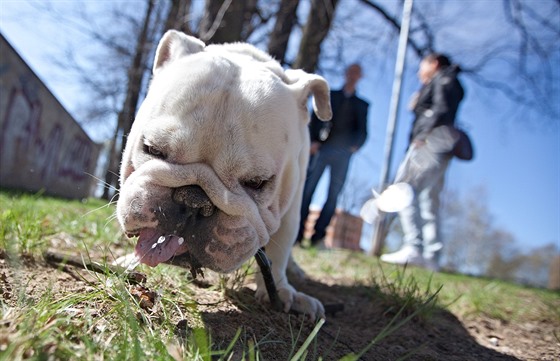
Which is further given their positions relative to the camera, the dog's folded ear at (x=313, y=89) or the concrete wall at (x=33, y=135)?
the concrete wall at (x=33, y=135)

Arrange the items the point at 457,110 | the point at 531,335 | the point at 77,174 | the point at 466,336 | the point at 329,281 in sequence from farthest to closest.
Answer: the point at 77,174
the point at 457,110
the point at 329,281
the point at 531,335
the point at 466,336

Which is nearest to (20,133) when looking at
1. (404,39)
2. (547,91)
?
(404,39)

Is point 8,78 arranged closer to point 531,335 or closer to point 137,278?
point 137,278

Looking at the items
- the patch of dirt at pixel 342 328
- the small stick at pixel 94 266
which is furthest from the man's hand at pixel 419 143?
the small stick at pixel 94 266

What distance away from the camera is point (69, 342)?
1194 mm

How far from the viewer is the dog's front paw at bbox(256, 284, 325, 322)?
2301 mm

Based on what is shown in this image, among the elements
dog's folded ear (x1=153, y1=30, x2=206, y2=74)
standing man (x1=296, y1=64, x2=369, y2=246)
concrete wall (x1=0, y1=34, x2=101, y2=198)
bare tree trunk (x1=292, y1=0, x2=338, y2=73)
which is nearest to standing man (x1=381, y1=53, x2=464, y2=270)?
standing man (x1=296, y1=64, x2=369, y2=246)

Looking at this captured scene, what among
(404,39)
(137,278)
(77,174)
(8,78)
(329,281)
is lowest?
(77,174)

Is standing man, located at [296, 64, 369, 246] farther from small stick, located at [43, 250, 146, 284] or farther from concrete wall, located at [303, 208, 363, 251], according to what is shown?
concrete wall, located at [303, 208, 363, 251]

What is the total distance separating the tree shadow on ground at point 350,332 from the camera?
66.8 inches

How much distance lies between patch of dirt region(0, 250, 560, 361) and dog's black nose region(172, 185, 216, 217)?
38cm

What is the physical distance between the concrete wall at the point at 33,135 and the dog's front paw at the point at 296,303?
4722 mm

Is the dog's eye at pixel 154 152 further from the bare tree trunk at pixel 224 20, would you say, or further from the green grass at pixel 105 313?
the bare tree trunk at pixel 224 20

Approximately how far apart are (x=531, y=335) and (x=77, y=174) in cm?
1411
